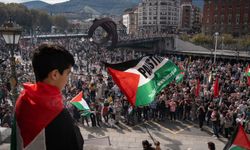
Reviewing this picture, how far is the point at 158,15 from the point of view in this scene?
154 m

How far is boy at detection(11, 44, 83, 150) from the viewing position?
2.09 metres

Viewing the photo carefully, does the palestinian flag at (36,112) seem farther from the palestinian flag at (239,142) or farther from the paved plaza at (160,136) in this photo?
the paved plaza at (160,136)

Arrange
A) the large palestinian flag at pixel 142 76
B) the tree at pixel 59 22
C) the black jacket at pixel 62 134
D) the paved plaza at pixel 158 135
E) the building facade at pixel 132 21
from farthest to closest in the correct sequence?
the building facade at pixel 132 21, the tree at pixel 59 22, the paved plaza at pixel 158 135, the large palestinian flag at pixel 142 76, the black jacket at pixel 62 134

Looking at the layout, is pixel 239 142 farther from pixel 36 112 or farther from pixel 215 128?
pixel 215 128

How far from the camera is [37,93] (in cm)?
215

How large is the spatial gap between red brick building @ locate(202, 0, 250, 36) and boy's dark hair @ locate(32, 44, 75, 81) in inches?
4006

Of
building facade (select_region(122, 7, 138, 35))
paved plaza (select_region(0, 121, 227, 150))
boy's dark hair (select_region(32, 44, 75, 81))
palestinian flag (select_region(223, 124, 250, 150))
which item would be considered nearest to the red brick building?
building facade (select_region(122, 7, 138, 35))

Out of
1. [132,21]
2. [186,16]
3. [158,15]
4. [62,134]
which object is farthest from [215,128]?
[132,21]

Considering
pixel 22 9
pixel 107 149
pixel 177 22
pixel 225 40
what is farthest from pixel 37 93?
pixel 177 22

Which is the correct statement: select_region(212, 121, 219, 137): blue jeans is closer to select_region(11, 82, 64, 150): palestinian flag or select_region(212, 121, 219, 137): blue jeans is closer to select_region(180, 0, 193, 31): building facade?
select_region(11, 82, 64, 150): palestinian flag

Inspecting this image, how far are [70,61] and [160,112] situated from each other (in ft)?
50.8

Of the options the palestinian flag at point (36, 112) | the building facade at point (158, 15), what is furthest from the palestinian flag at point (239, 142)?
the building facade at point (158, 15)

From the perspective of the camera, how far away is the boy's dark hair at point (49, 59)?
7.07 ft

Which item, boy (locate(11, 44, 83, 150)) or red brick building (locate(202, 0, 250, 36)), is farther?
red brick building (locate(202, 0, 250, 36))
